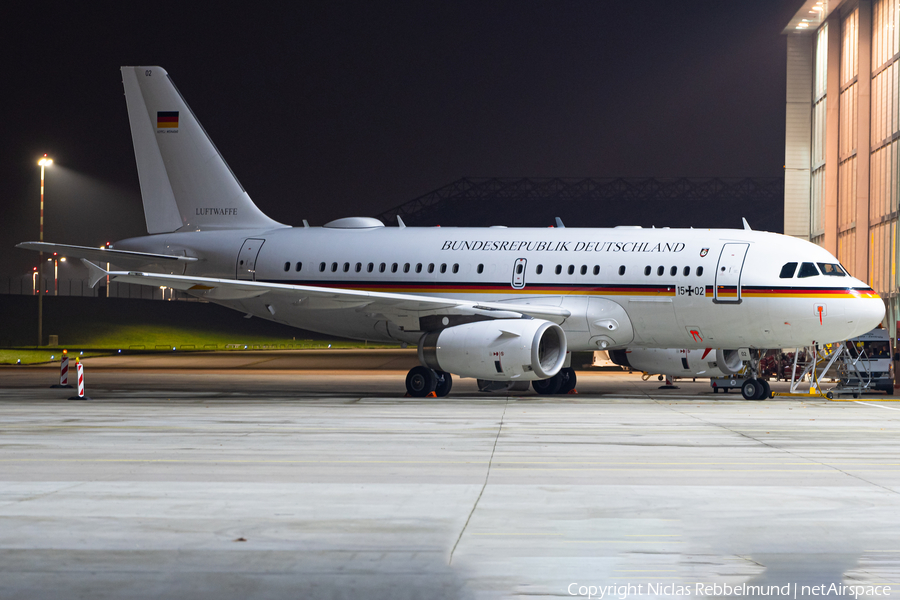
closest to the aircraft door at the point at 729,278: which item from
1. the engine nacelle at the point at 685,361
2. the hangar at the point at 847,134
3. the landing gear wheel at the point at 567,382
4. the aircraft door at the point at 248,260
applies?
the engine nacelle at the point at 685,361

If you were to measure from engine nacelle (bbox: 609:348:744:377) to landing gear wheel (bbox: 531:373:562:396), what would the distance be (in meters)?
2.18

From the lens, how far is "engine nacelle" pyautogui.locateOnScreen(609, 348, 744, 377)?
2405 centimetres

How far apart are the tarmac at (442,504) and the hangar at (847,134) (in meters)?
23.8

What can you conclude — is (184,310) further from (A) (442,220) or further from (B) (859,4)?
(A) (442,220)

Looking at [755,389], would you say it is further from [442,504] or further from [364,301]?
[442,504]

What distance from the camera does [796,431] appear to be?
1528 centimetres

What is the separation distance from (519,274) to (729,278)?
195 inches

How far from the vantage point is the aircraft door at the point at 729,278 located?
21609 millimetres

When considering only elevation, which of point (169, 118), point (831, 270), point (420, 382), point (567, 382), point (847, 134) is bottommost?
point (567, 382)

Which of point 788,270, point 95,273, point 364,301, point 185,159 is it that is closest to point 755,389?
point 788,270

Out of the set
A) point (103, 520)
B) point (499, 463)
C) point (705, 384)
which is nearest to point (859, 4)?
point (705, 384)

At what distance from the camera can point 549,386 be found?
24.6 meters

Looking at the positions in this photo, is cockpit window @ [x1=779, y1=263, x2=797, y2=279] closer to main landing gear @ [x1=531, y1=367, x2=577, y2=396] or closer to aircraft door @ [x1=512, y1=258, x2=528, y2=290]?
main landing gear @ [x1=531, y1=367, x2=577, y2=396]

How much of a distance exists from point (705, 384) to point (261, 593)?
85.1 feet
